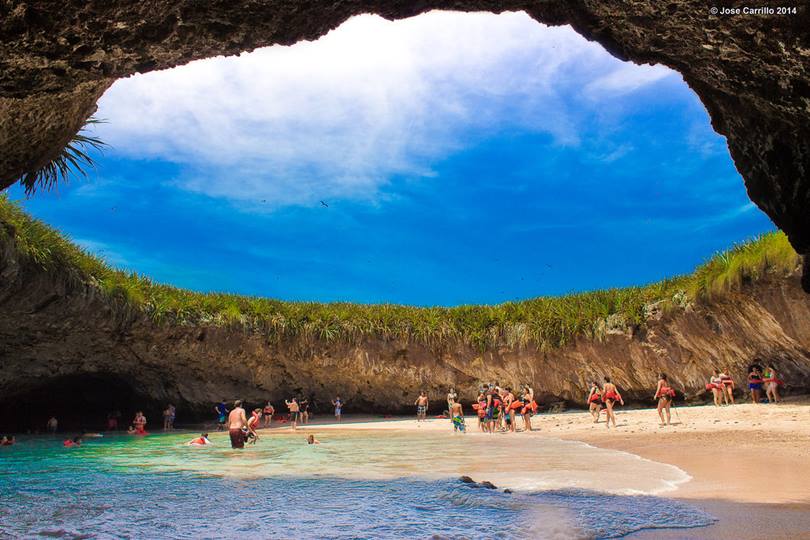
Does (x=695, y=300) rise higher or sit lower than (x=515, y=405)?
higher

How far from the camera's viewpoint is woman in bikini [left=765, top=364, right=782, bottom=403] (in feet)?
49.5

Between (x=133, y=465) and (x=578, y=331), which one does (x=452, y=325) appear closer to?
(x=578, y=331)

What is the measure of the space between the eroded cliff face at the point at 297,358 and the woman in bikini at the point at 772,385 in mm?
375

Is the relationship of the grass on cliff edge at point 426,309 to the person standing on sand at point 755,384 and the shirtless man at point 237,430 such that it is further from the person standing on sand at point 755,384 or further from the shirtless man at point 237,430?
the shirtless man at point 237,430

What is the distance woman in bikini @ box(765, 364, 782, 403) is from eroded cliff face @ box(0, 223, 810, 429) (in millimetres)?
375

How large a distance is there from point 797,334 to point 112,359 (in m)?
21.3

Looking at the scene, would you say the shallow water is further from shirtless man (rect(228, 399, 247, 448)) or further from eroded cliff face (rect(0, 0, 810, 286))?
eroded cliff face (rect(0, 0, 810, 286))

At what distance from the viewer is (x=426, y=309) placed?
23.7 m

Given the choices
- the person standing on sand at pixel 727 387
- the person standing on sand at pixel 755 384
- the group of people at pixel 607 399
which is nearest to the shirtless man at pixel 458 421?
the group of people at pixel 607 399

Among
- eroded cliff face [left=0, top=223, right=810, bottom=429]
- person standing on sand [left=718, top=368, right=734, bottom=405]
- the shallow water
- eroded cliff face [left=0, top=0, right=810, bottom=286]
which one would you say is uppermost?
eroded cliff face [left=0, top=0, right=810, bottom=286]

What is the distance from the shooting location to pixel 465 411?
23.9 meters

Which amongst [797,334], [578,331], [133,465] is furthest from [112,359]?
[797,334]

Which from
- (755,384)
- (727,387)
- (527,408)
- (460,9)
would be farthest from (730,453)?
(727,387)

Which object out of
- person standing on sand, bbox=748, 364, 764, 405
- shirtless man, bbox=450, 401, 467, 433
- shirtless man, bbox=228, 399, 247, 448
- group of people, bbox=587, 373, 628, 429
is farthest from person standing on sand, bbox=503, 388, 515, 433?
A: shirtless man, bbox=228, 399, 247, 448
